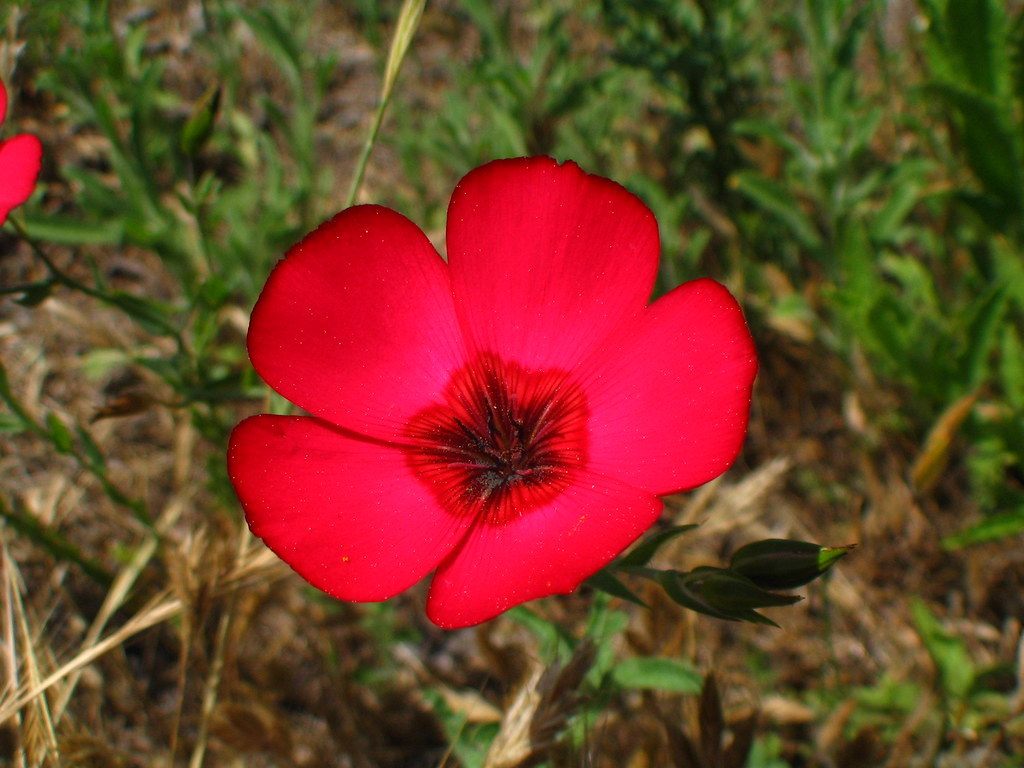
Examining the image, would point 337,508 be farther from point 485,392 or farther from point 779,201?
point 779,201

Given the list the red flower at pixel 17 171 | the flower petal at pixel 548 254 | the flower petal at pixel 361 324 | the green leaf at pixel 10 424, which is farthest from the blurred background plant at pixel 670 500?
the flower petal at pixel 548 254

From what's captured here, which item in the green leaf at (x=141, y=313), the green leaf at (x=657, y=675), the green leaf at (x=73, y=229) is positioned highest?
the green leaf at (x=141, y=313)

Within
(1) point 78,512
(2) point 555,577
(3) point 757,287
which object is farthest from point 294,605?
(3) point 757,287

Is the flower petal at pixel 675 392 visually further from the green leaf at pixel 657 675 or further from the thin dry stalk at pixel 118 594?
the thin dry stalk at pixel 118 594

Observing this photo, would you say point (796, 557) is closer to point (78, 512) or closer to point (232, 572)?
point (232, 572)

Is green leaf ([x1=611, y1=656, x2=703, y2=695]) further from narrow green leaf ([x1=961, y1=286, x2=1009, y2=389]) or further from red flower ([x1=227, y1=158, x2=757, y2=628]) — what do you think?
narrow green leaf ([x1=961, y1=286, x2=1009, y2=389])

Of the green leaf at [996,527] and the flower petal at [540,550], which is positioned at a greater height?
the flower petal at [540,550]
